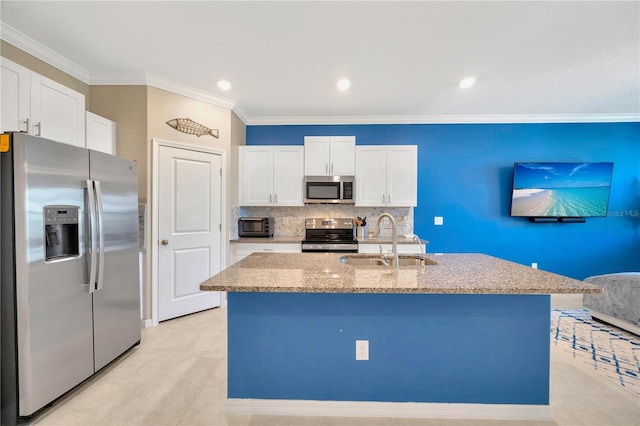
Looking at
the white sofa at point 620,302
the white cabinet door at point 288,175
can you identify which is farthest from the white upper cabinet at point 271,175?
the white sofa at point 620,302

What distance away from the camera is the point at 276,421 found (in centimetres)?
172

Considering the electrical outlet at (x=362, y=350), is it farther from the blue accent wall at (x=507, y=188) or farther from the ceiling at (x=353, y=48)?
the blue accent wall at (x=507, y=188)

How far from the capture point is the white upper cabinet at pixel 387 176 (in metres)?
4.06

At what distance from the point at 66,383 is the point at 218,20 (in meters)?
2.75

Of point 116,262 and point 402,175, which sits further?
point 402,175

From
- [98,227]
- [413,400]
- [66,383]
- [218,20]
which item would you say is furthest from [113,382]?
[218,20]

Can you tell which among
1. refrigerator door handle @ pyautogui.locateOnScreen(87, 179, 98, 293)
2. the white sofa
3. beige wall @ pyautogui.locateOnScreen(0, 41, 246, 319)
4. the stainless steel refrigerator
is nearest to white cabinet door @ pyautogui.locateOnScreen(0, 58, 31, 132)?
the stainless steel refrigerator

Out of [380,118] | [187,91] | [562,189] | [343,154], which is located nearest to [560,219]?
[562,189]

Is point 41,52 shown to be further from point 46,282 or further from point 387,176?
point 387,176

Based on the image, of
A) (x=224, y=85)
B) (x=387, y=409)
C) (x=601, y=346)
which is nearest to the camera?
(x=387, y=409)

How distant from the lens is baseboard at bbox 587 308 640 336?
9.27ft

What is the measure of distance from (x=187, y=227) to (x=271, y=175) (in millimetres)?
1380

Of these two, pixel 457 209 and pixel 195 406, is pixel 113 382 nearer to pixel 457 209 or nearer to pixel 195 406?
pixel 195 406

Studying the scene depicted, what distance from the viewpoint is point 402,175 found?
4.08m
